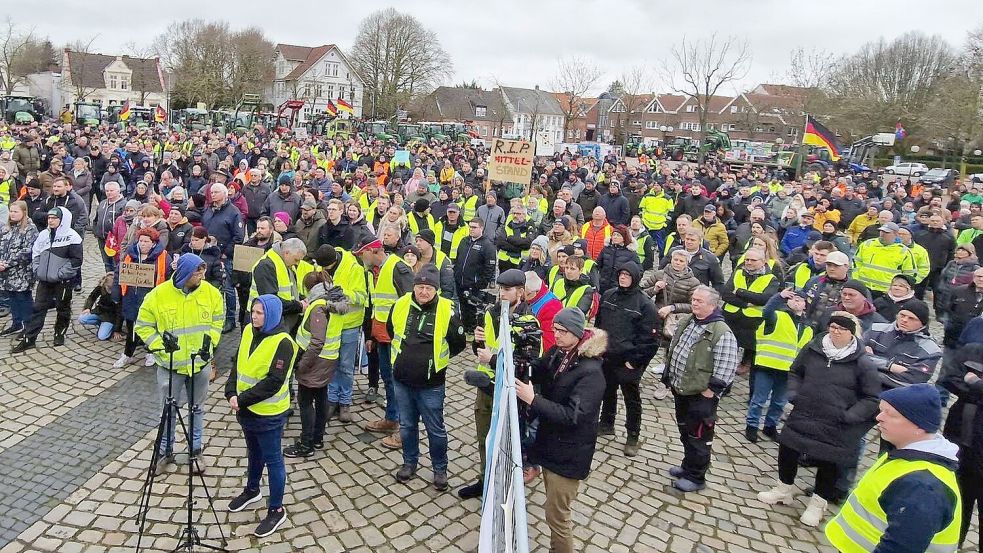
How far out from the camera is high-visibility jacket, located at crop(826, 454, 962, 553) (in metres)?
2.87

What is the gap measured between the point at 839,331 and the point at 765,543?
64.6 inches

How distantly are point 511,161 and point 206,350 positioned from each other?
8.16 meters

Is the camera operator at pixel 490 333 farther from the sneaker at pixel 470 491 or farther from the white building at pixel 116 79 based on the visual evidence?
the white building at pixel 116 79

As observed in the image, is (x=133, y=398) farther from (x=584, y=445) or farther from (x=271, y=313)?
(x=584, y=445)

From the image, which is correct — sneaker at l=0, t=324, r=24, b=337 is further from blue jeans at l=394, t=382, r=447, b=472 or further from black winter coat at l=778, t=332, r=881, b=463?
black winter coat at l=778, t=332, r=881, b=463

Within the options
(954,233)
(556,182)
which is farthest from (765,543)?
(556,182)

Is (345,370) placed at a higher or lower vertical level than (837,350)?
lower

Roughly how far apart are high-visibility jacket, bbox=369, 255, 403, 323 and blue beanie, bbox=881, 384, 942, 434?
161 inches

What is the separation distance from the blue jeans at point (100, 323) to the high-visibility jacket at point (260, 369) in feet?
14.4

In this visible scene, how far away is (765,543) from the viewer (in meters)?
4.69

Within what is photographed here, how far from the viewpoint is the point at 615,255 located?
7977mm

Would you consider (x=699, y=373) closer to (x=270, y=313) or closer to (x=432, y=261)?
(x=432, y=261)

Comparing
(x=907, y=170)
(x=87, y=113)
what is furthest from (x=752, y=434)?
(x=907, y=170)

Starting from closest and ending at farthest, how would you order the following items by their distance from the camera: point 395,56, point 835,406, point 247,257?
point 835,406 < point 247,257 < point 395,56
